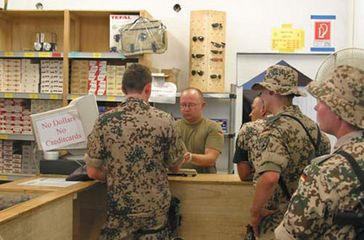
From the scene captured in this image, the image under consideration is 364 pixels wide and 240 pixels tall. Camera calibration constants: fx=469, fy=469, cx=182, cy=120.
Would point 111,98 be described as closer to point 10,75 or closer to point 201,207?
point 10,75

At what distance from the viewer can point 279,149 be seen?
2438 millimetres

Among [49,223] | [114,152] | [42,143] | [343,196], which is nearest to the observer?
[343,196]

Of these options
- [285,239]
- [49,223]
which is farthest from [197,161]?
[285,239]

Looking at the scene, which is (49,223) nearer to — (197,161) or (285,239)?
(285,239)

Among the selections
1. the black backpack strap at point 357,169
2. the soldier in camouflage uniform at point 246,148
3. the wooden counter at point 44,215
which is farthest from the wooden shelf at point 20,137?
the black backpack strap at point 357,169

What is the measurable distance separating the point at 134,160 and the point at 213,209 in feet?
2.54

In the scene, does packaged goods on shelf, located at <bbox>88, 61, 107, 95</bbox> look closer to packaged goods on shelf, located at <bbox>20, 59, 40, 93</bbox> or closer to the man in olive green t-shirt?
packaged goods on shelf, located at <bbox>20, 59, 40, 93</bbox>

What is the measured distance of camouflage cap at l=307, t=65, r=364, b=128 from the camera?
1.72m

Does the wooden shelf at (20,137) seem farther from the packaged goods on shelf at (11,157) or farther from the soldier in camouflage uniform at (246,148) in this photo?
the soldier in camouflage uniform at (246,148)

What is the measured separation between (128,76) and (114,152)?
45 cm

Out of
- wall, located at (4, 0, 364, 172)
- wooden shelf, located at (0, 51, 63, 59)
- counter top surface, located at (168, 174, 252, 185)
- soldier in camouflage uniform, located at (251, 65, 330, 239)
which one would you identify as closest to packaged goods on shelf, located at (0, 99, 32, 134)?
wooden shelf, located at (0, 51, 63, 59)

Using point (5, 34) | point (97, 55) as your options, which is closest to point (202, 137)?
point (97, 55)

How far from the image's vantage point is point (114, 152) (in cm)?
257

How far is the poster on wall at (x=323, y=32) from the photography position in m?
5.19
